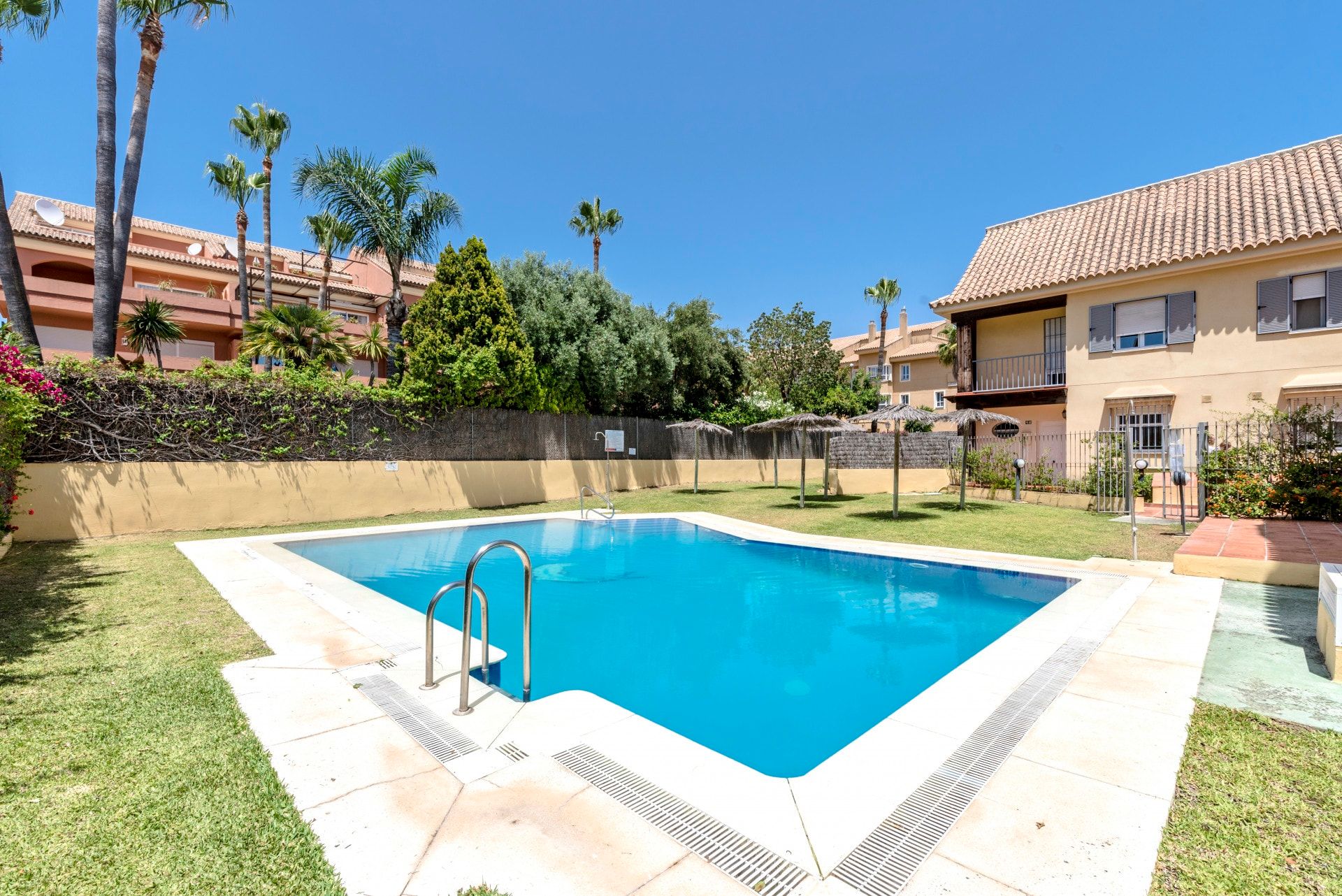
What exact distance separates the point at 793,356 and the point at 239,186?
26.3 metres

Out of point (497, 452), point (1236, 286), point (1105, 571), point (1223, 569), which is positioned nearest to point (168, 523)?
point (497, 452)

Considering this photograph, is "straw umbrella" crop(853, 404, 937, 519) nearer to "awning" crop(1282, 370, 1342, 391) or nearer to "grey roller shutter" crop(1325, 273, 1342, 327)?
"awning" crop(1282, 370, 1342, 391)

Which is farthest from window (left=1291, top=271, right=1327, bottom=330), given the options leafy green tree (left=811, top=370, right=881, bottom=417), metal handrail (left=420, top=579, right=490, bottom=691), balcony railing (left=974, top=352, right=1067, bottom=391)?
metal handrail (left=420, top=579, right=490, bottom=691)

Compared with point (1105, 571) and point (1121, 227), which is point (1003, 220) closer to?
point (1121, 227)

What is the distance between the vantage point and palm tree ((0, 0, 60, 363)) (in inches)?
455

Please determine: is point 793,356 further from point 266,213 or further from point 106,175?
point 106,175

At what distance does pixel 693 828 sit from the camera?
2471mm

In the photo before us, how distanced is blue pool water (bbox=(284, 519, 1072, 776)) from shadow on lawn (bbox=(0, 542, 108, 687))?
288 centimetres

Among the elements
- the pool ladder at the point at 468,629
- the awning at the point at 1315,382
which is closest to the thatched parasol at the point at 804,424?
the awning at the point at 1315,382

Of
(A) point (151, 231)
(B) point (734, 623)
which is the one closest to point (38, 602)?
(B) point (734, 623)

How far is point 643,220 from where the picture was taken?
2970cm

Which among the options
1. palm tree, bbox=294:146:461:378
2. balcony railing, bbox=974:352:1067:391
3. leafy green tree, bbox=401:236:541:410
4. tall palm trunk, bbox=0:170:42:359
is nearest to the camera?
tall palm trunk, bbox=0:170:42:359

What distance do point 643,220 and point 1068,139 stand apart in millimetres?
18314

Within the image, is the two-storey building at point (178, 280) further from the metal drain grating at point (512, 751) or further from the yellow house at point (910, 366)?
the yellow house at point (910, 366)
